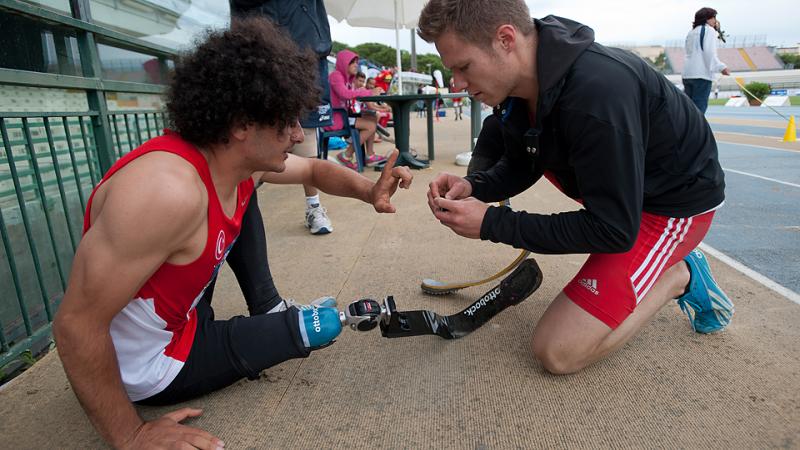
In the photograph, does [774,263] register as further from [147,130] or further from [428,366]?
[147,130]

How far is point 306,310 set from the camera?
1597 millimetres

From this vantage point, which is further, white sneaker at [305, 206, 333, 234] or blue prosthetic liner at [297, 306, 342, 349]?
white sneaker at [305, 206, 333, 234]

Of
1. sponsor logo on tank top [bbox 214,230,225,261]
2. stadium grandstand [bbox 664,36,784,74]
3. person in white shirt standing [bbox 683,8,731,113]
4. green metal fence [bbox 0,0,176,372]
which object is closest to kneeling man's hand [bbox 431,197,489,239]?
sponsor logo on tank top [bbox 214,230,225,261]

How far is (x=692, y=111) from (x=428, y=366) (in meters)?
1.38

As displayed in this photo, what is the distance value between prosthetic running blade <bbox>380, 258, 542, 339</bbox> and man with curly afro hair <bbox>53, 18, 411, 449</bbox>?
0.40 metres

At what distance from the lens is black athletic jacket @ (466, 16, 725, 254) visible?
143 cm

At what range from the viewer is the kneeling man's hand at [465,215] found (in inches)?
67.8

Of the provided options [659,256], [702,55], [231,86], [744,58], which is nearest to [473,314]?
[659,256]

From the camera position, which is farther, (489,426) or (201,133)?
(489,426)

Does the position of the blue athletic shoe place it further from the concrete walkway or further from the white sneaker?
the white sneaker

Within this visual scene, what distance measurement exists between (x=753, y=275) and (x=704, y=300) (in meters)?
0.90

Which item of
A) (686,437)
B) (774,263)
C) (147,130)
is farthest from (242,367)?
(774,263)

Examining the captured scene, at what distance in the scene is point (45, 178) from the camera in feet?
7.73

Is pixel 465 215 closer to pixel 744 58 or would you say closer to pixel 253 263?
pixel 253 263
